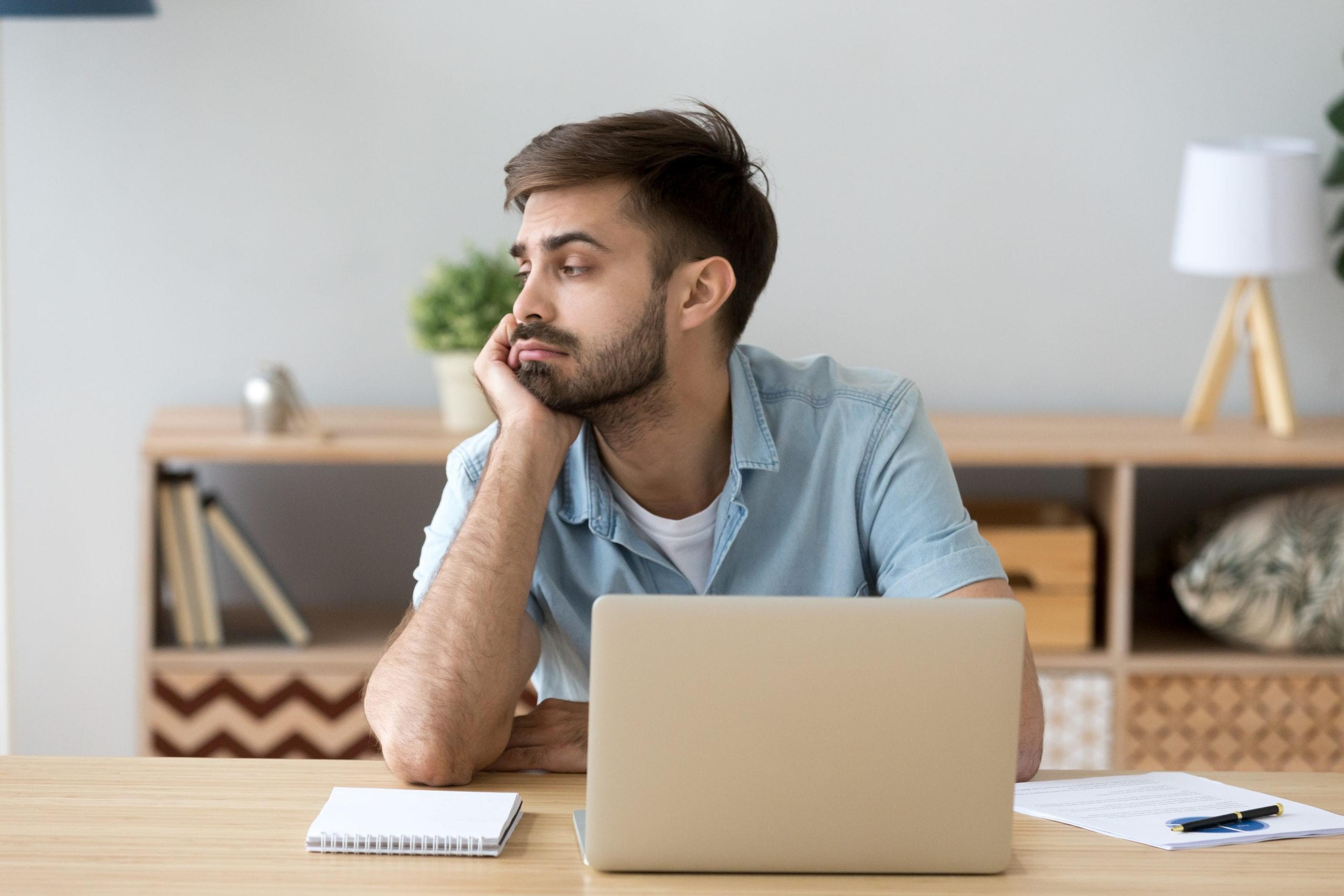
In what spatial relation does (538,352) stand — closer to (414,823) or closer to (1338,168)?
(414,823)

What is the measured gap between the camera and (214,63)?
2.51 meters

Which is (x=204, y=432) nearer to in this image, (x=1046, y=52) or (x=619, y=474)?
(x=619, y=474)

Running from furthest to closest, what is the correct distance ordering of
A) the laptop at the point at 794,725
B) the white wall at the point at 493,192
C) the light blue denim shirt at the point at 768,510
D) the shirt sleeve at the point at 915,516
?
the white wall at the point at 493,192 < the light blue denim shirt at the point at 768,510 < the shirt sleeve at the point at 915,516 < the laptop at the point at 794,725

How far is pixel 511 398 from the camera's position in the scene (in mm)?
1497

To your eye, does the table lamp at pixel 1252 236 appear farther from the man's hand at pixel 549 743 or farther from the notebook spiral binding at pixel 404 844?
the notebook spiral binding at pixel 404 844

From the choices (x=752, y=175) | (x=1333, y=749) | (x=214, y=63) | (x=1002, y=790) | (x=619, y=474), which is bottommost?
(x=1333, y=749)

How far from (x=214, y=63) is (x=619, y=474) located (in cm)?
143

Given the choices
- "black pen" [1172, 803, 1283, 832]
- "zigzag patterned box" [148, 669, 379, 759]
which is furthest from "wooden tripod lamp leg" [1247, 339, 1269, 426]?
"zigzag patterned box" [148, 669, 379, 759]

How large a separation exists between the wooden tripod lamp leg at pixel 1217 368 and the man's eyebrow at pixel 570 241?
139cm

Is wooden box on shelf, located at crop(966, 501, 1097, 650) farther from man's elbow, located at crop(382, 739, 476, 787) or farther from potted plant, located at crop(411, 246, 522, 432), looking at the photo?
man's elbow, located at crop(382, 739, 476, 787)

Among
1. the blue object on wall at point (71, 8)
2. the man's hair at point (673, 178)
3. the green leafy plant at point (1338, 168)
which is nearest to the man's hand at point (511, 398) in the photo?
the man's hair at point (673, 178)

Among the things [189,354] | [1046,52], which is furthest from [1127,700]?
[189,354]

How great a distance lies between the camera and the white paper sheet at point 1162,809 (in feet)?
3.50

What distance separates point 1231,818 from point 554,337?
0.79m
